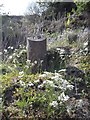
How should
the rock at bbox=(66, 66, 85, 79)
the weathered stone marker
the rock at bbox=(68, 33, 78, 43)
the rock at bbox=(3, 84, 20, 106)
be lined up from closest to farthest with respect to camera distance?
the rock at bbox=(3, 84, 20, 106)
the rock at bbox=(66, 66, 85, 79)
the weathered stone marker
the rock at bbox=(68, 33, 78, 43)

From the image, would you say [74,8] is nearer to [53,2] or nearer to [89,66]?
[53,2]

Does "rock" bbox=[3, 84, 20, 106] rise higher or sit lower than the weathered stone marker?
lower

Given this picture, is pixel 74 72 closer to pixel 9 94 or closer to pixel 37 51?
pixel 37 51

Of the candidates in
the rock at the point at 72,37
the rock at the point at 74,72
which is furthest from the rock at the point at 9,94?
the rock at the point at 72,37

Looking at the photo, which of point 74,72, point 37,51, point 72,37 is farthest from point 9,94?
point 72,37

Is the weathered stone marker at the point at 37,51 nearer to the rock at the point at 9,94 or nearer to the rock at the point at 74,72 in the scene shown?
the rock at the point at 74,72

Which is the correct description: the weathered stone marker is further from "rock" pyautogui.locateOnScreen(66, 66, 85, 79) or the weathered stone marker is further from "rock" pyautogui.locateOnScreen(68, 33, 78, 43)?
"rock" pyautogui.locateOnScreen(68, 33, 78, 43)

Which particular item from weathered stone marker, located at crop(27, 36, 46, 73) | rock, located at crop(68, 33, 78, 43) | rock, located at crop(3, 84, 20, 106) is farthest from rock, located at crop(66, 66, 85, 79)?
rock, located at crop(68, 33, 78, 43)

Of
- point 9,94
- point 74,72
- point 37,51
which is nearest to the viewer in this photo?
point 9,94

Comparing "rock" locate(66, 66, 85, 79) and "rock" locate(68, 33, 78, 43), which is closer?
"rock" locate(66, 66, 85, 79)

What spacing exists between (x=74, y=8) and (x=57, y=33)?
0.42 metres

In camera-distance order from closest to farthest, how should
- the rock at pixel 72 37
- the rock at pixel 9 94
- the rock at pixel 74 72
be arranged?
1. the rock at pixel 9 94
2. the rock at pixel 74 72
3. the rock at pixel 72 37

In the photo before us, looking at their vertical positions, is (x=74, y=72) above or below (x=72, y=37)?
below

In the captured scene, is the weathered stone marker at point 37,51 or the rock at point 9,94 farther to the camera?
the weathered stone marker at point 37,51
